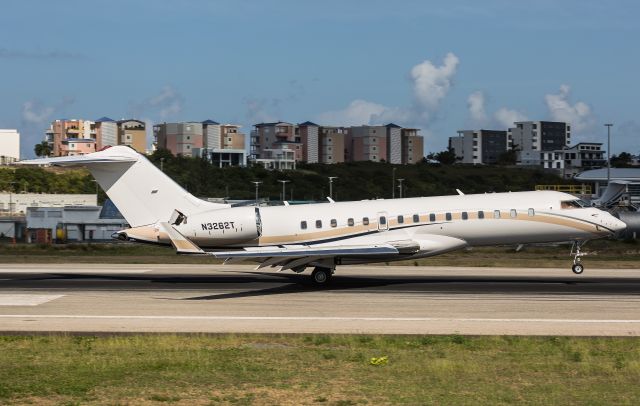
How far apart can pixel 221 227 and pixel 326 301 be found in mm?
5348

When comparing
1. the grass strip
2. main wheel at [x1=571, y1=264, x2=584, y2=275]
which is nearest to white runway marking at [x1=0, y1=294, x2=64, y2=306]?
the grass strip

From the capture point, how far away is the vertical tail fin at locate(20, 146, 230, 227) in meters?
30.5

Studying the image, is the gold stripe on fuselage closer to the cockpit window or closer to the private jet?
the private jet

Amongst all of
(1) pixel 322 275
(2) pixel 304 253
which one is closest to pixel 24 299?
(2) pixel 304 253

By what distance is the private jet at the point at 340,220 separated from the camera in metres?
30.0

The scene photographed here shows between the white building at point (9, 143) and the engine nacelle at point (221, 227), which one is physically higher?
the white building at point (9, 143)

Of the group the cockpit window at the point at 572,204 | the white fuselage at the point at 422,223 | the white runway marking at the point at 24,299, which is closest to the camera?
the white runway marking at the point at 24,299

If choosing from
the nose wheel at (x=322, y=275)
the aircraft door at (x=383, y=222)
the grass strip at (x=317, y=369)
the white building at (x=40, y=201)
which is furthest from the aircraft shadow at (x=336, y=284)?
the white building at (x=40, y=201)

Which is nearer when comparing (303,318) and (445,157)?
(303,318)

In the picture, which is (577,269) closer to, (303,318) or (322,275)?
(322,275)

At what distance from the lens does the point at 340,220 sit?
3059 centimetres

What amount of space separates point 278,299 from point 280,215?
4708mm

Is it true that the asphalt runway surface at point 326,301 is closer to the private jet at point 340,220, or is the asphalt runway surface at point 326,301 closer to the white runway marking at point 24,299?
the white runway marking at point 24,299

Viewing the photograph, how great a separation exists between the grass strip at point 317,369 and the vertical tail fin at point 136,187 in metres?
11.2
